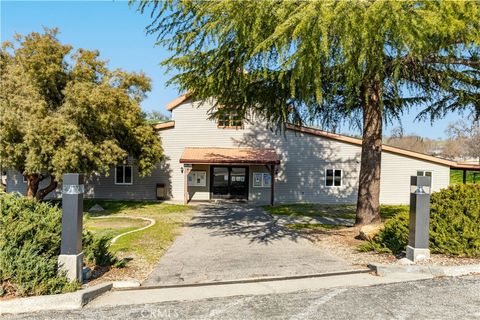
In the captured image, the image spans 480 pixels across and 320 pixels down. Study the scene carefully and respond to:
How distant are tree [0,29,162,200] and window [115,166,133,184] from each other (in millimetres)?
5181

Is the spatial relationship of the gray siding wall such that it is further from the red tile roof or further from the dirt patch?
the dirt patch

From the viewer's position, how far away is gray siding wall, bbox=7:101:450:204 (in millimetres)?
22391

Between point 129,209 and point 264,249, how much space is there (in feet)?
38.4

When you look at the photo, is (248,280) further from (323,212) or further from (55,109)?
(55,109)

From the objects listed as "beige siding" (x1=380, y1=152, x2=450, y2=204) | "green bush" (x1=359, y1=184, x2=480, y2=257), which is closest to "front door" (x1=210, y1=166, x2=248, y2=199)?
"beige siding" (x1=380, y1=152, x2=450, y2=204)

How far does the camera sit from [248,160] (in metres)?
20.6

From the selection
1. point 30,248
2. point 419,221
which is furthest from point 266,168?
point 30,248

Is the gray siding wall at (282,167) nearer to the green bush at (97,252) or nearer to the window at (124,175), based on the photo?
the window at (124,175)

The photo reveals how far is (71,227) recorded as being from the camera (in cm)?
535

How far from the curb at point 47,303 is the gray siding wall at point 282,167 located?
58.3 feet

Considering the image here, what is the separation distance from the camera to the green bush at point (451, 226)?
21.2ft

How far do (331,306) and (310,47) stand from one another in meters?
3.56

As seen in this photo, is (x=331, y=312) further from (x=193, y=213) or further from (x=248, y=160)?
(x=248, y=160)

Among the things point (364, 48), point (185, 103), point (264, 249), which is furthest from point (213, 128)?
point (364, 48)
